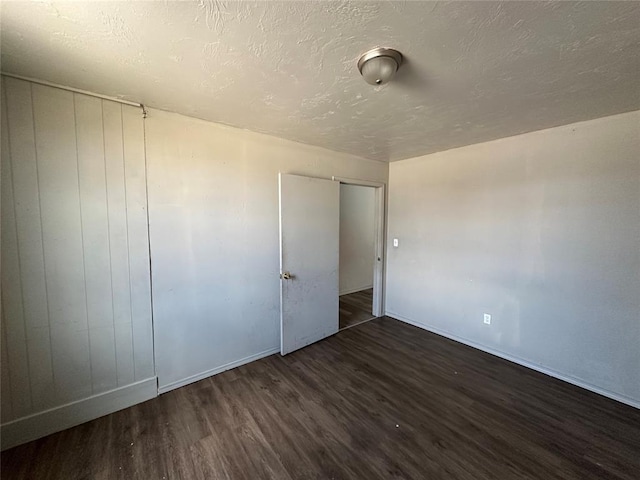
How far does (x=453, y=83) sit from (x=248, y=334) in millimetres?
2713

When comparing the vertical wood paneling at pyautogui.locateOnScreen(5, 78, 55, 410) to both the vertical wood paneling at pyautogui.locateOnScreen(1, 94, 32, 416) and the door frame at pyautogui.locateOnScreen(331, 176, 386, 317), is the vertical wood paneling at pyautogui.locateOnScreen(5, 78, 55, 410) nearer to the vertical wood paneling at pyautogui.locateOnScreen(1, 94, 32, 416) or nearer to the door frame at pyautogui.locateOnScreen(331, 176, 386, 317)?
the vertical wood paneling at pyautogui.locateOnScreen(1, 94, 32, 416)

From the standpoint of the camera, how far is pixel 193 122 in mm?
2176

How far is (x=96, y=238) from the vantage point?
6.00 feet

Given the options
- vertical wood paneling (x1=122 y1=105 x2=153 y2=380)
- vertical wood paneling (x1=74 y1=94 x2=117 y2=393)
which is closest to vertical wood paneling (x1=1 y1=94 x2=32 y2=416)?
vertical wood paneling (x1=74 y1=94 x2=117 y2=393)

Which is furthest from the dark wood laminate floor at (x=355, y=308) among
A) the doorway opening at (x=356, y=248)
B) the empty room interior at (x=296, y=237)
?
the empty room interior at (x=296, y=237)

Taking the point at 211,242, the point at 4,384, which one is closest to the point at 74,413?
the point at 4,384

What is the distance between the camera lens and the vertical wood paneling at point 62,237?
1642mm

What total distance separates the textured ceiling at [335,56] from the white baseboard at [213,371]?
2316mm

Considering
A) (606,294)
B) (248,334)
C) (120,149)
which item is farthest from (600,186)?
(120,149)

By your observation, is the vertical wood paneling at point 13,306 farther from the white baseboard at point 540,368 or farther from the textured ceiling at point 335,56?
the white baseboard at point 540,368

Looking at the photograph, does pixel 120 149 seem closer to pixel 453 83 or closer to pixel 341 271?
pixel 453 83

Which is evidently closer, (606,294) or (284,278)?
(606,294)

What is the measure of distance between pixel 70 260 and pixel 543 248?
156 inches

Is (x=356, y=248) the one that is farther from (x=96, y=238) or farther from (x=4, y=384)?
(x=4, y=384)
